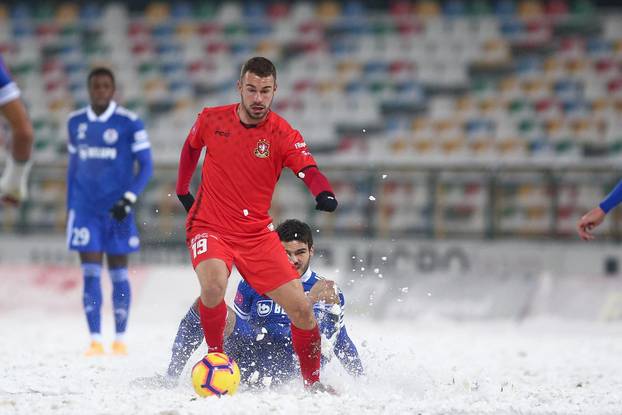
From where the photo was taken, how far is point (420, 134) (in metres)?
17.2

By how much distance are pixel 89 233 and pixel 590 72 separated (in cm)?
1101

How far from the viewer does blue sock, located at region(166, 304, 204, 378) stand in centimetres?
623

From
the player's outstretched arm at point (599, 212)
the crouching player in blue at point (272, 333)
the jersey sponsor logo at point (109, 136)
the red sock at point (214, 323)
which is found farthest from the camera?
the jersey sponsor logo at point (109, 136)

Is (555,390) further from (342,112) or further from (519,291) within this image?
(342,112)

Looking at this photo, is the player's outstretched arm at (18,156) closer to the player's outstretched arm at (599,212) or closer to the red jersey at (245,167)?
the red jersey at (245,167)

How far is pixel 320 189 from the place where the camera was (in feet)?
18.5

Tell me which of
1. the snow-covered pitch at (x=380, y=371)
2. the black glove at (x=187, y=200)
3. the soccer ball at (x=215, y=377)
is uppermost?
the black glove at (x=187, y=200)

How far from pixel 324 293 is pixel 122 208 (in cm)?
252

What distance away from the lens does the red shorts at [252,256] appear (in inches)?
224

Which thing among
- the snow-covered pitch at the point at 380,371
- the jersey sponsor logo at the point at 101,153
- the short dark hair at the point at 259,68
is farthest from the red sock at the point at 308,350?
the jersey sponsor logo at the point at 101,153

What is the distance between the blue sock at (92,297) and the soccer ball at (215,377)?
10.5 feet

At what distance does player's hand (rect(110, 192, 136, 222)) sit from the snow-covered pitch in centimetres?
112

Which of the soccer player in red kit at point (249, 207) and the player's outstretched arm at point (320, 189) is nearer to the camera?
the player's outstretched arm at point (320, 189)

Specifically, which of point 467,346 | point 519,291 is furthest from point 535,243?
point 467,346
